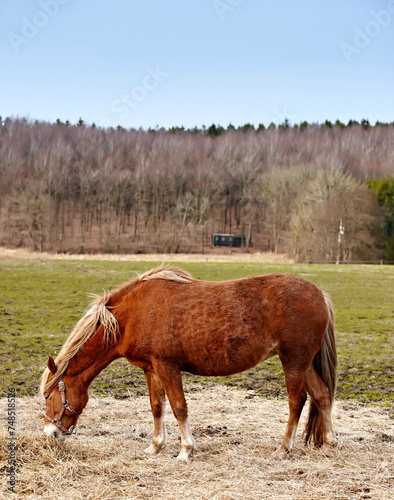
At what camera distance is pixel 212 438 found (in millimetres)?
5816

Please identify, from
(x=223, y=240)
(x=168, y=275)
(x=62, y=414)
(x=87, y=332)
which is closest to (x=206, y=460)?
(x=62, y=414)

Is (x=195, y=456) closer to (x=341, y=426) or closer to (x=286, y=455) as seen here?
(x=286, y=455)

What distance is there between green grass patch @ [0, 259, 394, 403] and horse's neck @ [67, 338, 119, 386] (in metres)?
2.26

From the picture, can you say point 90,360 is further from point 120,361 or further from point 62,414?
point 120,361

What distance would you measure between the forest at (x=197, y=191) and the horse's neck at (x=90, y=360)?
4103 cm

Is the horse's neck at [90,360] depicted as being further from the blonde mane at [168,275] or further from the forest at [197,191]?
the forest at [197,191]

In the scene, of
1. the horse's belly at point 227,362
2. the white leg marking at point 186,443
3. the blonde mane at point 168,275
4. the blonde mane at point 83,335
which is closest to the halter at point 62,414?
the blonde mane at point 83,335

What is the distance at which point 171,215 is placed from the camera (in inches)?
2901

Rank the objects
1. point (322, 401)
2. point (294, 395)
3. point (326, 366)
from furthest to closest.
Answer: point (326, 366) < point (322, 401) < point (294, 395)

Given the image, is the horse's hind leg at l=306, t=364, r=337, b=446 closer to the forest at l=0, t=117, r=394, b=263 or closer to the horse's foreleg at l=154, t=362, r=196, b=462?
the horse's foreleg at l=154, t=362, r=196, b=462

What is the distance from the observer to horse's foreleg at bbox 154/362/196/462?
527 centimetres

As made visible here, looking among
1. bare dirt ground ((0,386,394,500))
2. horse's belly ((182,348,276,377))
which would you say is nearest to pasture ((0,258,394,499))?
bare dirt ground ((0,386,394,500))

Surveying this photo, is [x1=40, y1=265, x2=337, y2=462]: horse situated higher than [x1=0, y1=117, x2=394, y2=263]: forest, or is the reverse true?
[x1=0, y1=117, x2=394, y2=263]: forest

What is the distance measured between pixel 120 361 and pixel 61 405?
478 cm
